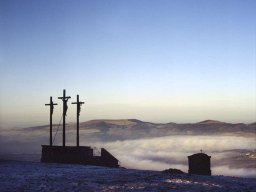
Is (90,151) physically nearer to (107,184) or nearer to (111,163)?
(111,163)

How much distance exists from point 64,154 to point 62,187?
702 inches

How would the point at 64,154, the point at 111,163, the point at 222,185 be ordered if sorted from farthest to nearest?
the point at 111,163 < the point at 64,154 < the point at 222,185

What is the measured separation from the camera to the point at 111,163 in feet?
121

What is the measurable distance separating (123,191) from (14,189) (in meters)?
5.65

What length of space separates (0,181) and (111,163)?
19355mm

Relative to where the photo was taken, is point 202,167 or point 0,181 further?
point 202,167

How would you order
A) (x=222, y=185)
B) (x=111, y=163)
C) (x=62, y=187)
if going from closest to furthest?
(x=62, y=187), (x=222, y=185), (x=111, y=163)

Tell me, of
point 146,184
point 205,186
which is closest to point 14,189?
point 146,184

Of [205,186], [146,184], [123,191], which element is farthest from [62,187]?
[205,186]

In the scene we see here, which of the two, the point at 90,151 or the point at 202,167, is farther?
the point at 90,151

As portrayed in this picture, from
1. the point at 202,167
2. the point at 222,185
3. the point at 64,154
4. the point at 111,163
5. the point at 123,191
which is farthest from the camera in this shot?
the point at 111,163

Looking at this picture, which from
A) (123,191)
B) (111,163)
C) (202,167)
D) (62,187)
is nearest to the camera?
(123,191)

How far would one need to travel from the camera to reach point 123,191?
51.4 feet

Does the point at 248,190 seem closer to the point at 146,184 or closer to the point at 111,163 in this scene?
the point at 146,184
